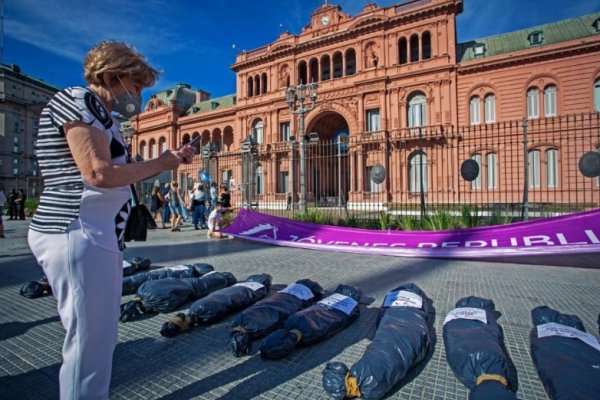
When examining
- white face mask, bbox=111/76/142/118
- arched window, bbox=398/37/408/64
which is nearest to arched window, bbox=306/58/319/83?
arched window, bbox=398/37/408/64

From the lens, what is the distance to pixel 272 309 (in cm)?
297

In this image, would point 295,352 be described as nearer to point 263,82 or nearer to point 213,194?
point 213,194

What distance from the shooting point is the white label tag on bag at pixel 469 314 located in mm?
2624

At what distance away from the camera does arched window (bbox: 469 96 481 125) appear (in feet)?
75.8

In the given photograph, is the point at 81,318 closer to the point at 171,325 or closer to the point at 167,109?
the point at 171,325

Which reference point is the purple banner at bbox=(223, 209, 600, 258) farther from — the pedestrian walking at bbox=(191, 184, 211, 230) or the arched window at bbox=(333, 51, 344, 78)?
the arched window at bbox=(333, 51, 344, 78)

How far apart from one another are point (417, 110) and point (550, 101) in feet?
27.8

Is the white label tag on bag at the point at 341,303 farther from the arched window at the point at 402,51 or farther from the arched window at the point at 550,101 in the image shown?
Answer: the arched window at the point at 402,51

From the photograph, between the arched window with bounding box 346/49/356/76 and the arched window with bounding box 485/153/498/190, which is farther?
the arched window with bounding box 346/49/356/76

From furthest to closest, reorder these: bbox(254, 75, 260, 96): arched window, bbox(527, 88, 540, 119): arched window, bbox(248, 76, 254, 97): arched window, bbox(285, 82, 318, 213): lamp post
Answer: bbox(248, 76, 254, 97): arched window
bbox(254, 75, 260, 96): arched window
bbox(527, 88, 540, 119): arched window
bbox(285, 82, 318, 213): lamp post

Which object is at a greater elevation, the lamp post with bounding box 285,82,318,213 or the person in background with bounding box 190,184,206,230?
the lamp post with bounding box 285,82,318,213

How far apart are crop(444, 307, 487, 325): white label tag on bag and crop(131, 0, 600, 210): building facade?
14.1 m

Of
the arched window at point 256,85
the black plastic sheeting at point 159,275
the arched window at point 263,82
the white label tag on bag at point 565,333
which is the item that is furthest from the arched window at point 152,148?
the white label tag on bag at point 565,333

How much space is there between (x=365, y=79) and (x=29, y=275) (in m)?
25.5
